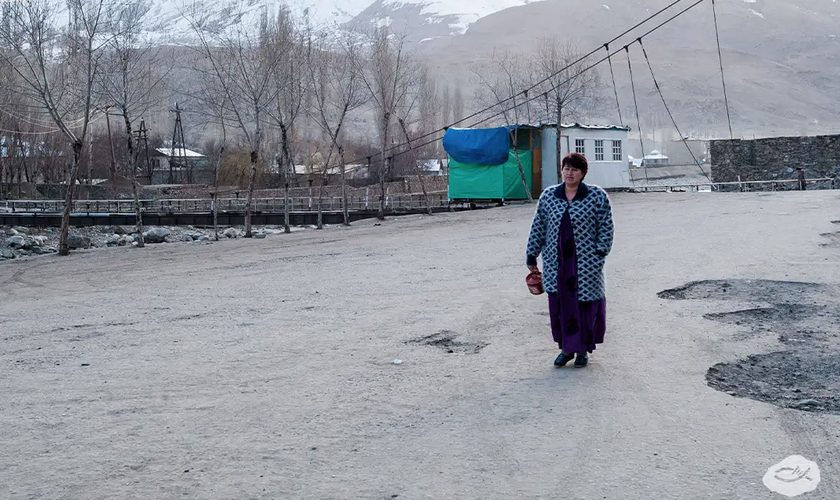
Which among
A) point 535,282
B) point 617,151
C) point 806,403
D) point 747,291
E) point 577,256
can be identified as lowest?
point 806,403

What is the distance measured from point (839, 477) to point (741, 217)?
1913 cm

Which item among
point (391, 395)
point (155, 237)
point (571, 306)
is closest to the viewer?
point (391, 395)

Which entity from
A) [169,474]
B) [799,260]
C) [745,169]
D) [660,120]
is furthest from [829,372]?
[660,120]

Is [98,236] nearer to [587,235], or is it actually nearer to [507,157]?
[507,157]

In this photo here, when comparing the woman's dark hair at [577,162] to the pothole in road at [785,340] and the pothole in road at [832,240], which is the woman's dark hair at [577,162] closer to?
the pothole in road at [785,340]

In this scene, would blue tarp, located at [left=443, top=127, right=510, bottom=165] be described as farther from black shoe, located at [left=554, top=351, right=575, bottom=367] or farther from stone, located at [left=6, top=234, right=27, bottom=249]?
black shoe, located at [left=554, top=351, right=575, bottom=367]

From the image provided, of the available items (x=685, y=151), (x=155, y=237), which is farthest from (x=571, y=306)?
(x=685, y=151)

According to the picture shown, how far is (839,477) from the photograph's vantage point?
4613 millimetres

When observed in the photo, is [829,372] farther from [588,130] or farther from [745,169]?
[745,169]

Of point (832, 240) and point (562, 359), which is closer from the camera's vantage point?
point (562, 359)

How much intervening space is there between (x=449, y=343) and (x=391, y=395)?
2006 mm

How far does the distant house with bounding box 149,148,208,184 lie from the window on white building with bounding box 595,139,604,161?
123 feet

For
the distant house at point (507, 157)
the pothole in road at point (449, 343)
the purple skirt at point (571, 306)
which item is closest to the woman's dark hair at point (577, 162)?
the purple skirt at point (571, 306)

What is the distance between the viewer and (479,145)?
3591 centimetres
